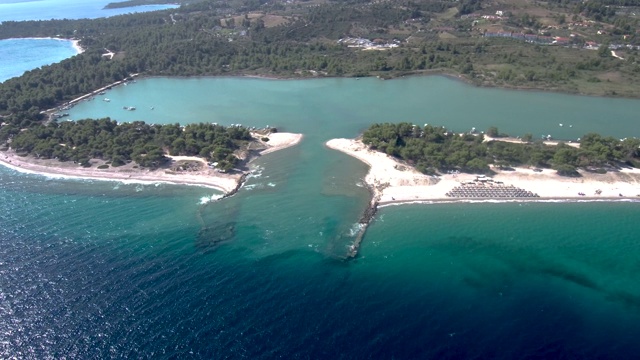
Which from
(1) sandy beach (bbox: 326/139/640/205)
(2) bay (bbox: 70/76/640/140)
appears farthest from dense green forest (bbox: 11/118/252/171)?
(1) sandy beach (bbox: 326/139/640/205)

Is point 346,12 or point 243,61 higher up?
point 346,12

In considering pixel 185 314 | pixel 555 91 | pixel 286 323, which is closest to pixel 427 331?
pixel 286 323

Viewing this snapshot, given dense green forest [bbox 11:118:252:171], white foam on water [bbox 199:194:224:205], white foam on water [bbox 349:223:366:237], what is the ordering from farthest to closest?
dense green forest [bbox 11:118:252:171], white foam on water [bbox 199:194:224:205], white foam on water [bbox 349:223:366:237]

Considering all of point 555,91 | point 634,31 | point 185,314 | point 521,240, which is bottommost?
point 185,314

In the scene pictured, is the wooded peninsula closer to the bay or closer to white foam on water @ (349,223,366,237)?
the bay

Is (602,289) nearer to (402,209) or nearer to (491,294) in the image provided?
(491,294)

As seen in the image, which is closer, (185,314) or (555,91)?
(185,314)

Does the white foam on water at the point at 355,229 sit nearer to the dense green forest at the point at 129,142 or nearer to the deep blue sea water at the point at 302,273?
the deep blue sea water at the point at 302,273

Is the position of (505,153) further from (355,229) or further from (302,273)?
(302,273)
